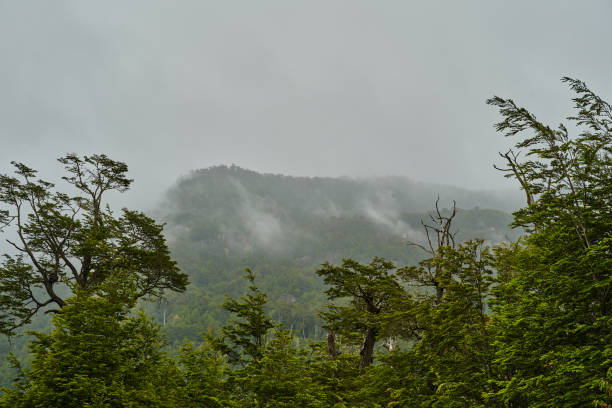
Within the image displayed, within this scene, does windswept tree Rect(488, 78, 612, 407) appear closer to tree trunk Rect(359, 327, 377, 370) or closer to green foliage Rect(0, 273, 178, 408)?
green foliage Rect(0, 273, 178, 408)

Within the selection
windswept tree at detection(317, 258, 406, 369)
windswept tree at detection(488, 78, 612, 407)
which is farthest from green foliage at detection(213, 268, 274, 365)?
windswept tree at detection(488, 78, 612, 407)

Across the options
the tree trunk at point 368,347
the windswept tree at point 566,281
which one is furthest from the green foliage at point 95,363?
the tree trunk at point 368,347

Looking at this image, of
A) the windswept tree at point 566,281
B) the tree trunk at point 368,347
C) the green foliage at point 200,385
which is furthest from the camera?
the tree trunk at point 368,347

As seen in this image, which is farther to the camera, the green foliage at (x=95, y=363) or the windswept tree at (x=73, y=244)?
the windswept tree at (x=73, y=244)

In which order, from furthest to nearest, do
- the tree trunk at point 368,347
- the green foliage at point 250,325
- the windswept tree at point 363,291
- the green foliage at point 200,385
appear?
the tree trunk at point 368,347 → the windswept tree at point 363,291 → the green foliage at point 250,325 → the green foliage at point 200,385

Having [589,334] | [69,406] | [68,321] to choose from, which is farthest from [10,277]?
[589,334]

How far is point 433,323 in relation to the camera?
440 inches

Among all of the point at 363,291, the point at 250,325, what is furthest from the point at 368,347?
the point at 250,325

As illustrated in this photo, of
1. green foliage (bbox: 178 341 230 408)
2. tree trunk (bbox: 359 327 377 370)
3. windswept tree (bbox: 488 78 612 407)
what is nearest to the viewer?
windswept tree (bbox: 488 78 612 407)

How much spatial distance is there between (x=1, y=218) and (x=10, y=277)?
11.4 feet

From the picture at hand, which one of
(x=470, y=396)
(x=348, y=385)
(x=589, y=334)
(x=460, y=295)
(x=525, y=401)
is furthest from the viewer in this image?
(x=348, y=385)

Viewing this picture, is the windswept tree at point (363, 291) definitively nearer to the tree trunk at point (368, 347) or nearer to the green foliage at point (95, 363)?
the tree trunk at point (368, 347)

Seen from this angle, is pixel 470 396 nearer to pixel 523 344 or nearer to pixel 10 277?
pixel 523 344

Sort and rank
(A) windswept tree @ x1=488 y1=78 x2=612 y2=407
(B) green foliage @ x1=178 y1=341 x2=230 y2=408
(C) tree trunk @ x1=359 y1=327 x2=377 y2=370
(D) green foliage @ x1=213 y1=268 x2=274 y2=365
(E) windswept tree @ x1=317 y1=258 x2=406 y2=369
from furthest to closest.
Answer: (C) tree trunk @ x1=359 y1=327 x2=377 y2=370
(E) windswept tree @ x1=317 y1=258 x2=406 y2=369
(D) green foliage @ x1=213 y1=268 x2=274 y2=365
(B) green foliage @ x1=178 y1=341 x2=230 y2=408
(A) windswept tree @ x1=488 y1=78 x2=612 y2=407
